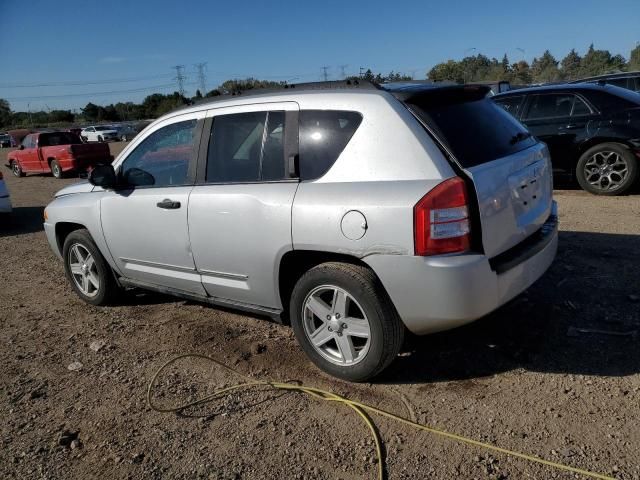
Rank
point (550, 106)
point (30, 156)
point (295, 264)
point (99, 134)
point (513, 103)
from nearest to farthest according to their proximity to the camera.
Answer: point (295, 264) < point (550, 106) < point (513, 103) < point (30, 156) < point (99, 134)

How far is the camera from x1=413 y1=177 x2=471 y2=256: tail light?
9.14 feet

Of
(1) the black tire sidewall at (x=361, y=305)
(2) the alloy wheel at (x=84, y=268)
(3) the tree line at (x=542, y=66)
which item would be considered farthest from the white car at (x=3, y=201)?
(3) the tree line at (x=542, y=66)

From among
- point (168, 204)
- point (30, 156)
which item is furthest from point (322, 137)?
point (30, 156)

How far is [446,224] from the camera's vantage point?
2.80 m

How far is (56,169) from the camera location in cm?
1814

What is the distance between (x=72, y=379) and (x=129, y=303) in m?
1.48

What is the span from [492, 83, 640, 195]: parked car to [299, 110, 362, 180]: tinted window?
5.96m

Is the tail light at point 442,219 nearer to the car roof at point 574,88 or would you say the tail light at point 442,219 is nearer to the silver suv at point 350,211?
the silver suv at point 350,211

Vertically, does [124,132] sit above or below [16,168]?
above

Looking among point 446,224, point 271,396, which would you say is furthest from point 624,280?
point 271,396

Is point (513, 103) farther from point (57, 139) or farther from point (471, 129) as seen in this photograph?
point (57, 139)

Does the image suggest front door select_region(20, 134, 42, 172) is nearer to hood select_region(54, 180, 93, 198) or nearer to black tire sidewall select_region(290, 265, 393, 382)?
hood select_region(54, 180, 93, 198)

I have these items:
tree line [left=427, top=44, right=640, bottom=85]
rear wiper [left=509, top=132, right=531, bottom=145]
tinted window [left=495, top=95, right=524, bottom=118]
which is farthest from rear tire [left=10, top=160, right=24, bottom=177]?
tree line [left=427, top=44, right=640, bottom=85]

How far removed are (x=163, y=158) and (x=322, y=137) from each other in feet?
5.21
